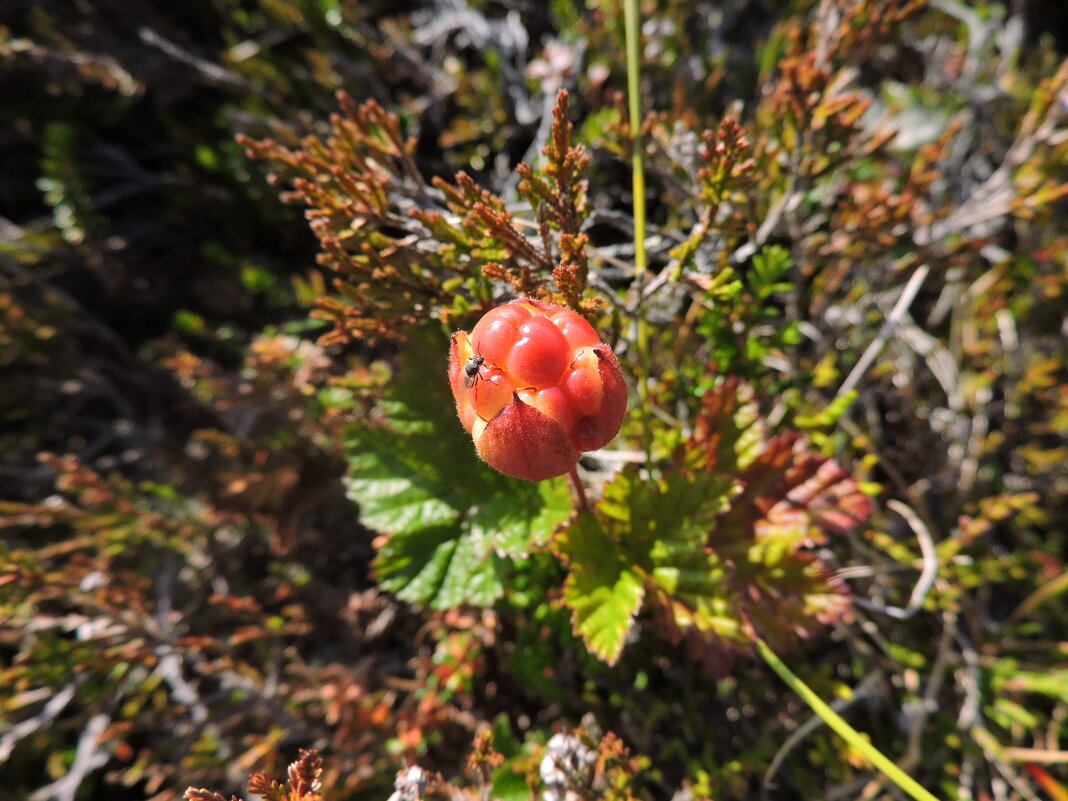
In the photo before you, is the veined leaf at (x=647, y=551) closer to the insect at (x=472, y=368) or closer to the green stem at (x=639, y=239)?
the green stem at (x=639, y=239)

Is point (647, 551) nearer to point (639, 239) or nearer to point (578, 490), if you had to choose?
point (578, 490)

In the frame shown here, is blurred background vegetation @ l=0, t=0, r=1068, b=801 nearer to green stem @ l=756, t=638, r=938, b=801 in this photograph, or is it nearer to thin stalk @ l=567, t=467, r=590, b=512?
green stem @ l=756, t=638, r=938, b=801

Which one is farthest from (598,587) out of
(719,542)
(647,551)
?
(719,542)

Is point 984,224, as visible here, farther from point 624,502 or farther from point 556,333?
point 556,333

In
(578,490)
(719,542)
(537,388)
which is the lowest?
(719,542)

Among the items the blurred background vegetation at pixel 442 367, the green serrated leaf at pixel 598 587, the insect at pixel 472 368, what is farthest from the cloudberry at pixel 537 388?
the blurred background vegetation at pixel 442 367

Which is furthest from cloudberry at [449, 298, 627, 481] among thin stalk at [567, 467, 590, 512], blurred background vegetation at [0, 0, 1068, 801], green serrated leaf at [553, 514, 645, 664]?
blurred background vegetation at [0, 0, 1068, 801]

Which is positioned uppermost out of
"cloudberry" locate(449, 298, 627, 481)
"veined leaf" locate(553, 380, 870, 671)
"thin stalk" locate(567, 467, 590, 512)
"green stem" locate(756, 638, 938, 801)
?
"cloudberry" locate(449, 298, 627, 481)
